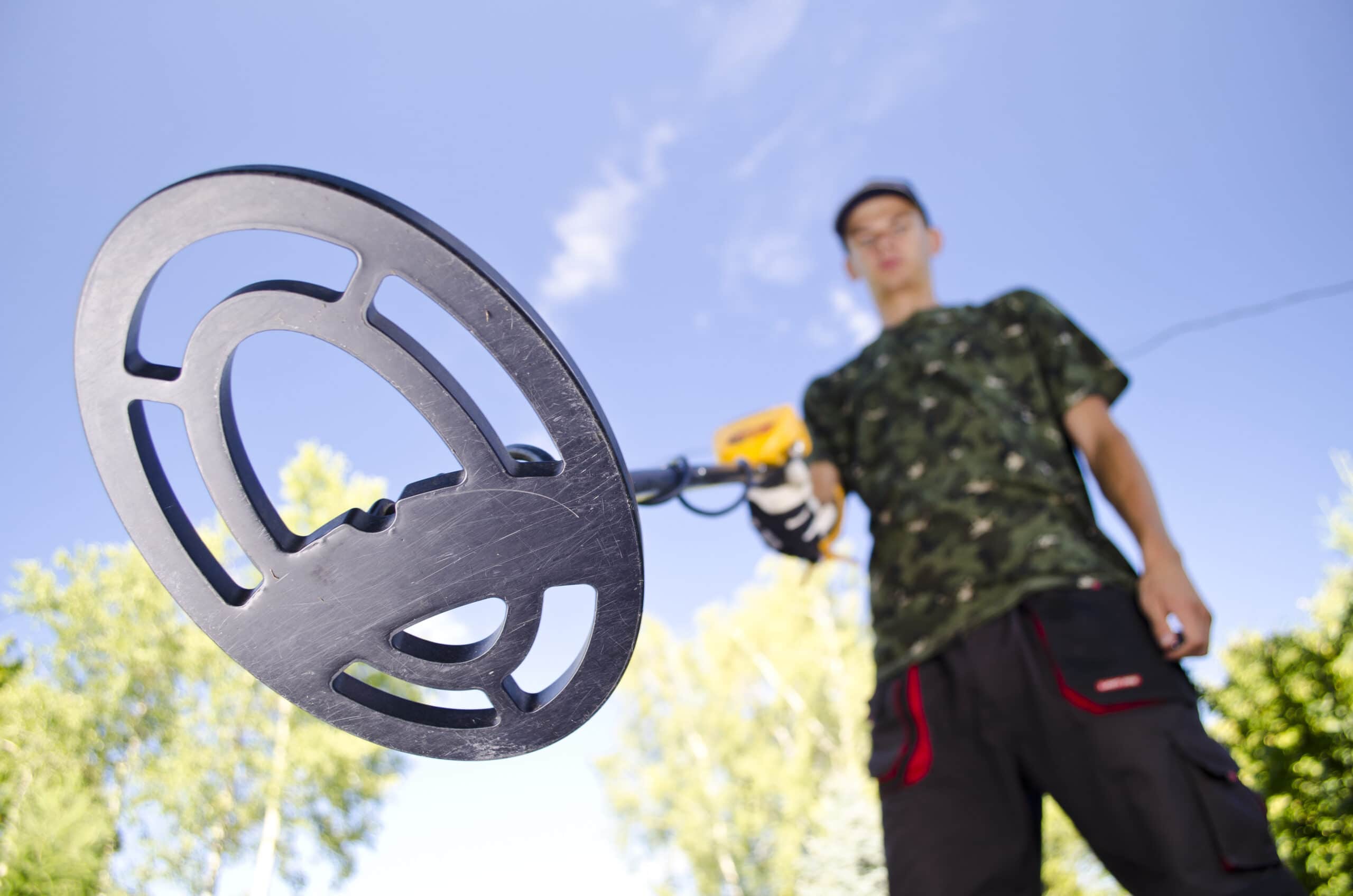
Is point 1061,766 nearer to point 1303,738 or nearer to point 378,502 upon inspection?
point 378,502

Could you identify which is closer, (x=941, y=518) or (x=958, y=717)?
(x=958, y=717)

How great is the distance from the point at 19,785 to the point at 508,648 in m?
13.4

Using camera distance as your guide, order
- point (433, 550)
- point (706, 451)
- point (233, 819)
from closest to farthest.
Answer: point (433, 550) < point (706, 451) < point (233, 819)

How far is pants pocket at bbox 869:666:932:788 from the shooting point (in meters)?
1.37

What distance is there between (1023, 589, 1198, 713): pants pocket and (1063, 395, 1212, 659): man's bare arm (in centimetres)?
3

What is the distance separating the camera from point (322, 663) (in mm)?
769

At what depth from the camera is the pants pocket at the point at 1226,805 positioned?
1.07 metres

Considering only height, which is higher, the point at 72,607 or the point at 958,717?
the point at 72,607

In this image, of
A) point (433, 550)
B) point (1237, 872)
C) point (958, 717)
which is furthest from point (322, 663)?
point (1237, 872)

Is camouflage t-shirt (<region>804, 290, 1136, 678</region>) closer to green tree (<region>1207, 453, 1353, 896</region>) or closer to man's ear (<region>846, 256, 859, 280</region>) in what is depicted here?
man's ear (<region>846, 256, 859, 280</region>)

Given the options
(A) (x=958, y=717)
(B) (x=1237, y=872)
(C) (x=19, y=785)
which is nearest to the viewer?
(B) (x=1237, y=872)

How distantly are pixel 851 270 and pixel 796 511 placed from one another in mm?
735

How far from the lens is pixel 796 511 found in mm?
1908

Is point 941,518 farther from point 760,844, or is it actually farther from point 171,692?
point 760,844
